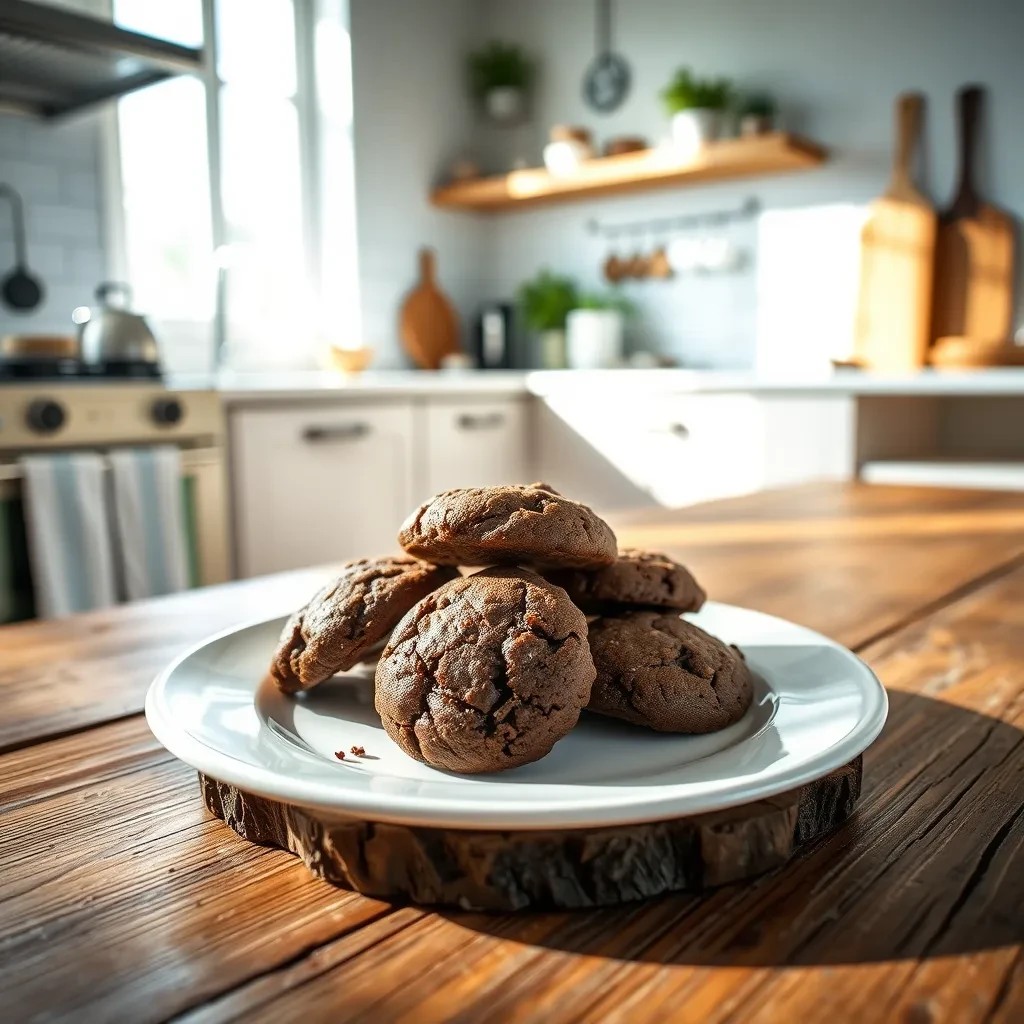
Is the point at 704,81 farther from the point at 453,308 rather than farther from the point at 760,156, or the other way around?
the point at 453,308

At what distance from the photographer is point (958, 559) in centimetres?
116

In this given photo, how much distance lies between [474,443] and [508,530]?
2922 mm

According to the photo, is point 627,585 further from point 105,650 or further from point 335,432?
point 335,432

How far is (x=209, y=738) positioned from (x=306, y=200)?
3.84 m

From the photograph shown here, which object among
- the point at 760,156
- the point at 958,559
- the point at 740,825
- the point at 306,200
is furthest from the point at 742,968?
the point at 306,200

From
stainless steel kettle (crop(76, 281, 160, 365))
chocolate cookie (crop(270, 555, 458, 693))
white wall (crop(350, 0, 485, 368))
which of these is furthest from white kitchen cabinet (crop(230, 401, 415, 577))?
chocolate cookie (crop(270, 555, 458, 693))

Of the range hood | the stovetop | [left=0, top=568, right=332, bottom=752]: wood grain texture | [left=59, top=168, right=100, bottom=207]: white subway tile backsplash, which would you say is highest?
the range hood

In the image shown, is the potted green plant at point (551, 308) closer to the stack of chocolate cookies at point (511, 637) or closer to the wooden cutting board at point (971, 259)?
the wooden cutting board at point (971, 259)

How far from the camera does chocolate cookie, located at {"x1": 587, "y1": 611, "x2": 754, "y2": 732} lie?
0.51m

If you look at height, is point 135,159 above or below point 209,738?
above

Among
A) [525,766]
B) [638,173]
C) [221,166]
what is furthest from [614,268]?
[525,766]

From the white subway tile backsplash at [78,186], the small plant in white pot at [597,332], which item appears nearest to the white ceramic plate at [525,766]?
the white subway tile backsplash at [78,186]

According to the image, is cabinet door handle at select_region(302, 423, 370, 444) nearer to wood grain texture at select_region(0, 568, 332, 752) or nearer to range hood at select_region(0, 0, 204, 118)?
range hood at select_region(0, 0, 204, 118)

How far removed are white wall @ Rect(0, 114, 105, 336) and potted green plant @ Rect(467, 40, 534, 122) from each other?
174 cm
